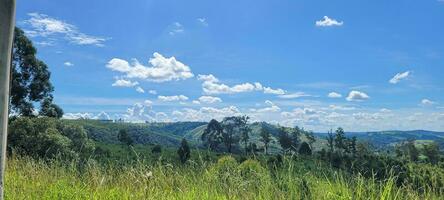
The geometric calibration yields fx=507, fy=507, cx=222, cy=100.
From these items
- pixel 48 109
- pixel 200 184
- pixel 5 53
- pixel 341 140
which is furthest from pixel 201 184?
pixel 341 140

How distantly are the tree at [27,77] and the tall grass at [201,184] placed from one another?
31.8m

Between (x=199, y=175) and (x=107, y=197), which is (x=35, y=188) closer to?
(x=107, y=197)

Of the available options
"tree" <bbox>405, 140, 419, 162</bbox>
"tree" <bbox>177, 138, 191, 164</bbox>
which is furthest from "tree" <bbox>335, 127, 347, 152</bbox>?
"tree" <bbox>405, 140, 419, 162</bbox>

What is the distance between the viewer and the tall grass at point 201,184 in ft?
17.6

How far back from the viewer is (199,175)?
21.8 feet

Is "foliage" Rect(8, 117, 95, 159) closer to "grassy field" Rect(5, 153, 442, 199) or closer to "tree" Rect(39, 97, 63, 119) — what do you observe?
"tree" Rect(39, 97, 63, 119)

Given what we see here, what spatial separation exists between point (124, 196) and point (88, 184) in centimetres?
98

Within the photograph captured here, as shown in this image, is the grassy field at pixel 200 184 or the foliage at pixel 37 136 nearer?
the grassy field at pixel 200 184

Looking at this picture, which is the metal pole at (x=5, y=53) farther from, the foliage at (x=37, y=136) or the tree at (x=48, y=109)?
the tree at (x=48, y=109)

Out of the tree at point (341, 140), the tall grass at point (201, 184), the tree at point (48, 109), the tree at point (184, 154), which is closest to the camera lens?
the tall grass at point (201, 184)

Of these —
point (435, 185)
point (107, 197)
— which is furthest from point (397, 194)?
point (107, 197)

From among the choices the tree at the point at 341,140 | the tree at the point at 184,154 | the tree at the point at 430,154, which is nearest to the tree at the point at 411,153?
the tree at the point at 430,154

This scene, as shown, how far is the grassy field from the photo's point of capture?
5.36 meters

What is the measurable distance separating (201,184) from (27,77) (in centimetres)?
3499
